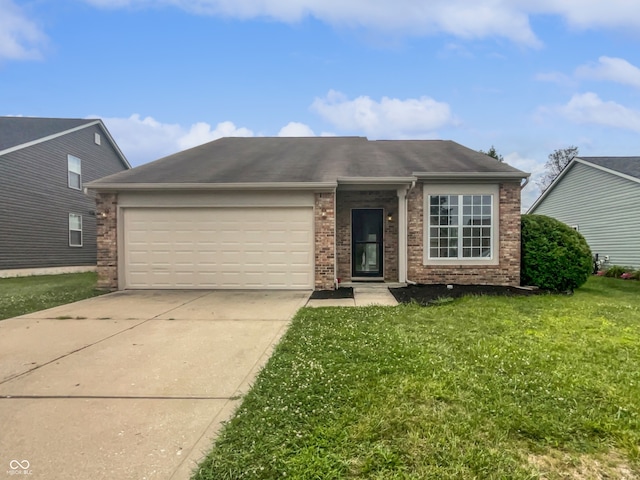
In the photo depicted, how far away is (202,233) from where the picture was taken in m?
9.21

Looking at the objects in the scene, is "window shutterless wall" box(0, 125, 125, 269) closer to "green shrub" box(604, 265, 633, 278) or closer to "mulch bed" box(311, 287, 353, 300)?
"mulch bed" box(311, 287, 353, 300)

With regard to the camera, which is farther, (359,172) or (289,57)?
(289,57)

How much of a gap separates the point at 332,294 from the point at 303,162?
176 inches

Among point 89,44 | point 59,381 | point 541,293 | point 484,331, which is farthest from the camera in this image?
point 89,44

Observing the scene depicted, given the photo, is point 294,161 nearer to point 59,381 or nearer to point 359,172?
point 359,172

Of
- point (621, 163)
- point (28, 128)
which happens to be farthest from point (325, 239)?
point (28, 128)

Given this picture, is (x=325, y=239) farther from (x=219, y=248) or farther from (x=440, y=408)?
(x=440, y=408)

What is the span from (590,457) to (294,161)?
32.4 ft

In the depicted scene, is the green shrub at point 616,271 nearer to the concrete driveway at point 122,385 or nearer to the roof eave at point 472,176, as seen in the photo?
the roof eave at point 472,176

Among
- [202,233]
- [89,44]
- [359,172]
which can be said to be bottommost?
[202,233]

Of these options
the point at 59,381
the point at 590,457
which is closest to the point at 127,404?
the point at 59,381

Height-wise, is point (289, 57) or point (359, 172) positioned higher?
point (289, 57)

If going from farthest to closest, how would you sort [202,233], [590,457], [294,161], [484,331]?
[294,161] < [202,233] < [484,331] < [590,457]

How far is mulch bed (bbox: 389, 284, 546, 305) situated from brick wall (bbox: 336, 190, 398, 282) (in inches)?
54.7
